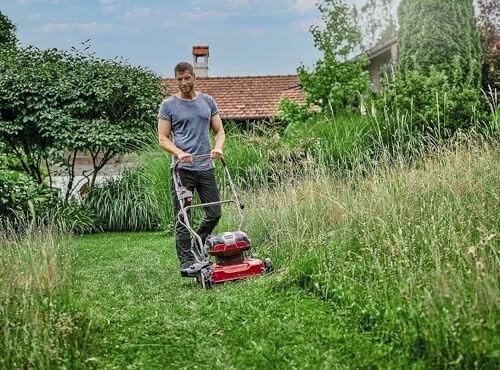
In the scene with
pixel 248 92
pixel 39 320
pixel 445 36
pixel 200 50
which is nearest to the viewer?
pixel 39 320

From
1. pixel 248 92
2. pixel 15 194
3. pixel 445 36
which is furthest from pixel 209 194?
pixel 248 92

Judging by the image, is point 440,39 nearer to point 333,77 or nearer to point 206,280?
point 333,77

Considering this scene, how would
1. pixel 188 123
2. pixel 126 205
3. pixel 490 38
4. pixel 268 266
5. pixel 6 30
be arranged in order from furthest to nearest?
pixel 6 30 < pixel 490 38 < pixel 126 205 < pixel 188 123 < pixel 268 266

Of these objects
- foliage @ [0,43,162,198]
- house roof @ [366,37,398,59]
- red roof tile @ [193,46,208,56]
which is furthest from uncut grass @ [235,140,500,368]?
red roof tile @ [193,46,208,56]

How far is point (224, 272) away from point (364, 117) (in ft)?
Result: 20.4

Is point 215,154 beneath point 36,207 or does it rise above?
above

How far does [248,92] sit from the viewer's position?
24172mm

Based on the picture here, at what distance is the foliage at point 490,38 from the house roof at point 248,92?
528 cm

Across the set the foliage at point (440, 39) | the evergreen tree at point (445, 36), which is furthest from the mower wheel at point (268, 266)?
the evergreen tree at point (445, 36)

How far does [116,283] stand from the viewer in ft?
22.1

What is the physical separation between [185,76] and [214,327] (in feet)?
8.57

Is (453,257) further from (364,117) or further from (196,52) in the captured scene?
(196,52)

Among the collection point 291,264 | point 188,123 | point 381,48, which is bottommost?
point 291,264

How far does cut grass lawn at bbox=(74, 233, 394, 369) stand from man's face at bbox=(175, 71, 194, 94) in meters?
1.72
